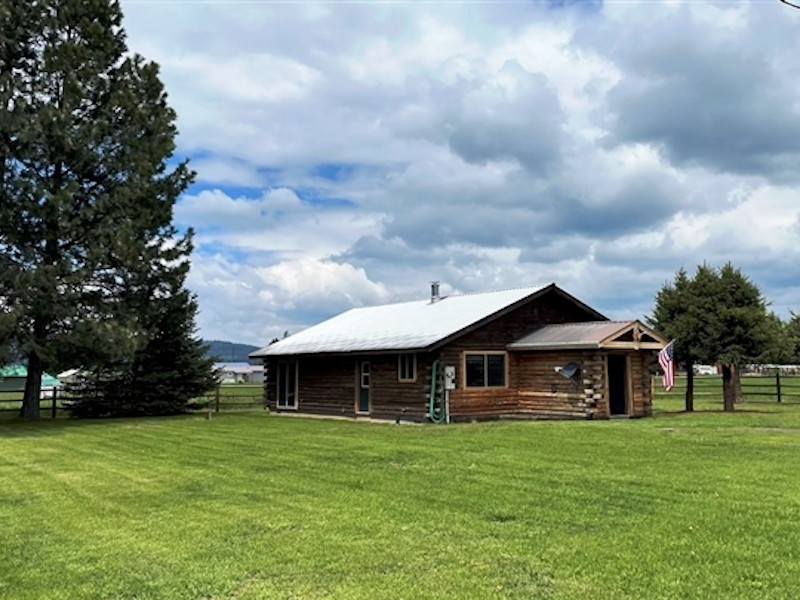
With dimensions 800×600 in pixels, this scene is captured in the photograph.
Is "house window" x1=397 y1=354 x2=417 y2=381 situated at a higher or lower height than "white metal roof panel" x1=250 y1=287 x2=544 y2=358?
lower

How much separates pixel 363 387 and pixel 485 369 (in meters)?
4.24

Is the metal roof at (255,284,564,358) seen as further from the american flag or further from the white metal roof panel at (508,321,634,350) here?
the american flag

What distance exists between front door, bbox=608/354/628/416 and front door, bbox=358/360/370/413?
736cm

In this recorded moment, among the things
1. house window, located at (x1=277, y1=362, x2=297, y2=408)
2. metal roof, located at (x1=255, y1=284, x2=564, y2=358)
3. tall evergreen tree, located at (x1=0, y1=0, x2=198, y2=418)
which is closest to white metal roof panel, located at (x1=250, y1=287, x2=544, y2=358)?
metal roof, located at (x1=255, y1=284, x2=564, y2=358)

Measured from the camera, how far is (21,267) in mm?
21922

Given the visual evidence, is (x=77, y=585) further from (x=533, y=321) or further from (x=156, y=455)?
(x=533, y=321)

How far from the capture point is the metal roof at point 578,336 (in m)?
20.0

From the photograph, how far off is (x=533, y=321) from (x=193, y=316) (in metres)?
12.5

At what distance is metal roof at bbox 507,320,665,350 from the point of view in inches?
788

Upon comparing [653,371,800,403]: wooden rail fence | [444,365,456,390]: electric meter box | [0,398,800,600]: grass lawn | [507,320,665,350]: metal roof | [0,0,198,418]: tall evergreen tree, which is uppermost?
[0,0,198,418]: tall evergreen tree

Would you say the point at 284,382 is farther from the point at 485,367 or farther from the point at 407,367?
the point at 485,367

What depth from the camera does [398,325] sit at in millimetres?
24766

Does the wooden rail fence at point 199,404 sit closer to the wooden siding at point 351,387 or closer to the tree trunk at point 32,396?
the tree trunk at point 32,396

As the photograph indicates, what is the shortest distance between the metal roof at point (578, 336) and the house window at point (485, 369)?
0.55 metres
